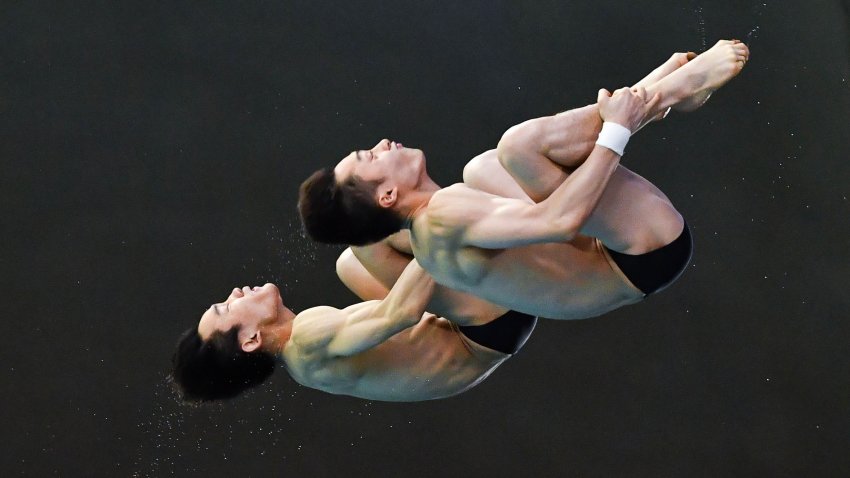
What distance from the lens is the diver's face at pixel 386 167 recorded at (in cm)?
308

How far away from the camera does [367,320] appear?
3.27 m

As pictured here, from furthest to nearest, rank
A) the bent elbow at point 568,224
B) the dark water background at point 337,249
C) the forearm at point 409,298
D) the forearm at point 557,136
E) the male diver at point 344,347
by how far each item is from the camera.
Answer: the dark water background at point 337,249
the male diver at point 344,347
the forearm at point 409,298
the forearm at point 557,136
the bent elbow at point 568,224

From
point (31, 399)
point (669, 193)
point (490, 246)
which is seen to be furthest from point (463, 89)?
point (490, 246)

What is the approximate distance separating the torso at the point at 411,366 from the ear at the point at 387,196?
2.08ft

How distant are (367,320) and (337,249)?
2.59m

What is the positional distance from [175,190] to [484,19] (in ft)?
5.24

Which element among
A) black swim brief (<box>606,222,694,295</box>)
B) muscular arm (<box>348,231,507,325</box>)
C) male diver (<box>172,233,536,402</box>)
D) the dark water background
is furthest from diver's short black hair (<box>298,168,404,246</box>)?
the dark water background

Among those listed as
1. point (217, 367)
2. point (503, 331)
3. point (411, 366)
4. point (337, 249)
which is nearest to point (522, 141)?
point (503, 331)

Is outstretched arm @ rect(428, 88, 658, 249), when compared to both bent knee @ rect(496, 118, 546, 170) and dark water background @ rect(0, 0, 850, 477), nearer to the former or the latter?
bent knee @ rect(496, 118, 546, 170)

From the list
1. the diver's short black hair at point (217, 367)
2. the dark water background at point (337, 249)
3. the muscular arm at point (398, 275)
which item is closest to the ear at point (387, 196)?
the muscular arm at point (398, 275)

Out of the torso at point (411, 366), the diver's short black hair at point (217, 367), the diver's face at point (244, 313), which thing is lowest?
the torso at point (411, 366)

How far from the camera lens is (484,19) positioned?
5727mm

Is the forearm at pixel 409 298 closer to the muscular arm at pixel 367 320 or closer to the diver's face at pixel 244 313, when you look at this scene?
the muscular arm at pixel 367 320

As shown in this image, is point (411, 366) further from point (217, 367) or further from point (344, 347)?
point (217, 367)
